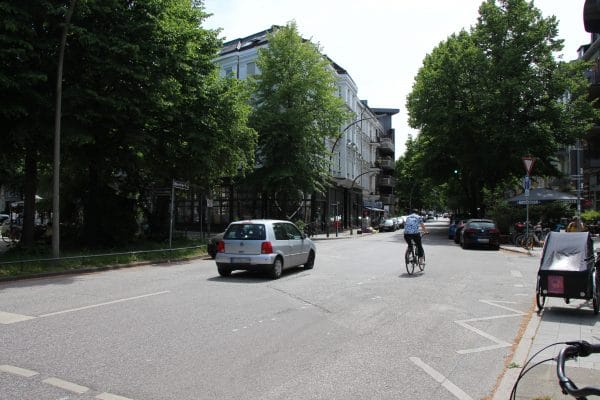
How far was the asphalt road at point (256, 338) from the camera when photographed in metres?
4.89

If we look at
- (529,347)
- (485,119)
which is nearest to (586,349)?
(529,347)

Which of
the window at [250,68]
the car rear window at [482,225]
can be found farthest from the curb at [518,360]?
the window at [250,68]

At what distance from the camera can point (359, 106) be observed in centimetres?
6397

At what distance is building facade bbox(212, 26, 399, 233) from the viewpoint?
4409 centimetres

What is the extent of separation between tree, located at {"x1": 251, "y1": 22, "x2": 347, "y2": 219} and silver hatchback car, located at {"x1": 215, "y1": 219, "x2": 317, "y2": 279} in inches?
790

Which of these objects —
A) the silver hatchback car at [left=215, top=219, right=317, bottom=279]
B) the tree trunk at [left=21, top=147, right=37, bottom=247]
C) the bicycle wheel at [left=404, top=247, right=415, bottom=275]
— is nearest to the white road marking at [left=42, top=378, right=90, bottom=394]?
the silver hatchback car at [left=215, top=219, right=317, bottom=279]

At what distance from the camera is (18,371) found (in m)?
5.18

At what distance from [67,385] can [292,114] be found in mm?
30265

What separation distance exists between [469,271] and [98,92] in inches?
533

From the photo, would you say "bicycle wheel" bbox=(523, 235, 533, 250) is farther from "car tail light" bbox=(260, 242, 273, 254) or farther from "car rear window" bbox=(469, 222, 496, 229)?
"car tail light" bbox=(260, 242, 273, 254)

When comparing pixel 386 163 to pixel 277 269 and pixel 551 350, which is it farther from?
pixel 551 350

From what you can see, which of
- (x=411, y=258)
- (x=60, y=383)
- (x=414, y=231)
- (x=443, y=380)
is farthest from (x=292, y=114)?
(x=60, y=383)

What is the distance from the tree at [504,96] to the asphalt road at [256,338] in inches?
1046

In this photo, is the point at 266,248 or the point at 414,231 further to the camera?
the point at 414,231
